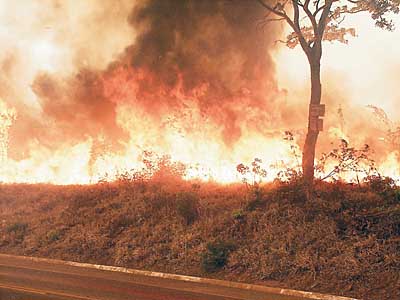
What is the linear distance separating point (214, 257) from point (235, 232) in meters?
1.24

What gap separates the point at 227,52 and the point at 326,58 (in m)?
4.98

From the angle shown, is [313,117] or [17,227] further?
[17,227]

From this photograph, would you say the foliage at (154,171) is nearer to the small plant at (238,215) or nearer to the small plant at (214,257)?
the small plant at (238,215)

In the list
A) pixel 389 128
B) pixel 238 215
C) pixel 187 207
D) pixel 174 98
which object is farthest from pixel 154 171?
pixel 389 128

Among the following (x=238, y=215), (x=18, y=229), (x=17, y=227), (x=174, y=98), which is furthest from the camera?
(x=174, y=98)

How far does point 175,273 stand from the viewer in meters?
10.5

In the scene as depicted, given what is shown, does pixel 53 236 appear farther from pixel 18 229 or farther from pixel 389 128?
pixel 389 128

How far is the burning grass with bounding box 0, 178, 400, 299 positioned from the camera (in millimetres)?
9305

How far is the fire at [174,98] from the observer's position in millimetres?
19203

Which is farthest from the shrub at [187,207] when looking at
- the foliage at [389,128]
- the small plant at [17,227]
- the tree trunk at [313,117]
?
the foliage at [389,128]

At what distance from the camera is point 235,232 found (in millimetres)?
11453

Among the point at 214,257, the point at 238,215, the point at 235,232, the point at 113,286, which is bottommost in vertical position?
the point at 113,286

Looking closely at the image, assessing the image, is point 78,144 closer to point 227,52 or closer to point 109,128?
point 109,128

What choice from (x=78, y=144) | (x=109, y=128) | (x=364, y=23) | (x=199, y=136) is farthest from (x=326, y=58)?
(x=78, y=144)
